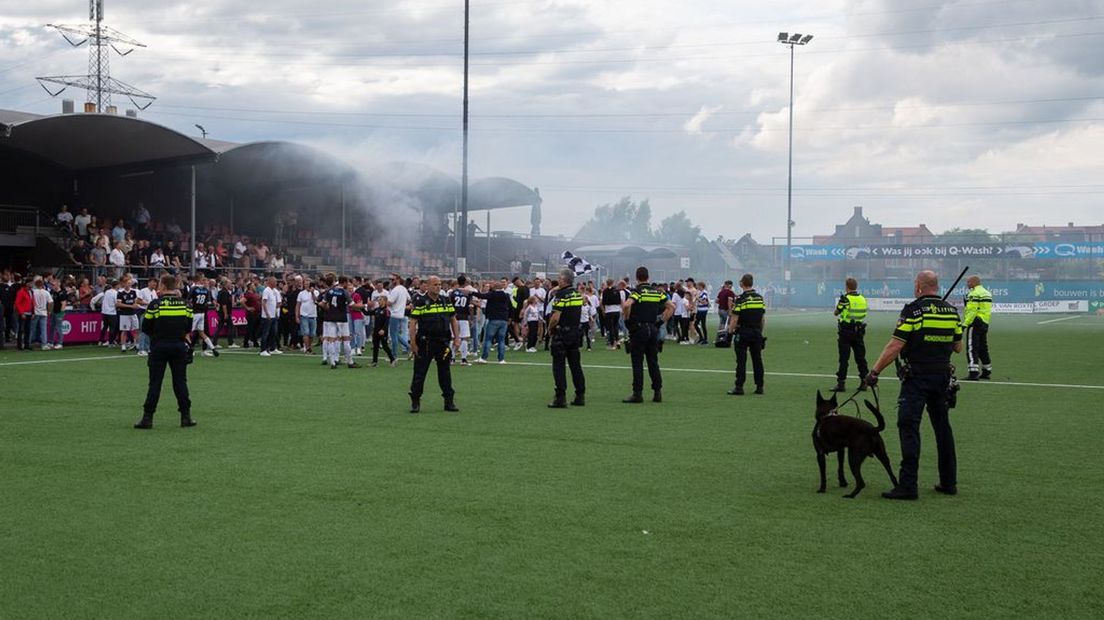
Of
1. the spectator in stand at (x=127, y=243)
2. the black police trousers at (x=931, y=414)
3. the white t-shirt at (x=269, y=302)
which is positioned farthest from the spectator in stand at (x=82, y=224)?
the black police trousers at (x=931, y=414)

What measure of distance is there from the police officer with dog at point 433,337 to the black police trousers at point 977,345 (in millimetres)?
9509

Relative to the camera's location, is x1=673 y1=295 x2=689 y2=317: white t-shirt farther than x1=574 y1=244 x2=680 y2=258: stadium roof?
No

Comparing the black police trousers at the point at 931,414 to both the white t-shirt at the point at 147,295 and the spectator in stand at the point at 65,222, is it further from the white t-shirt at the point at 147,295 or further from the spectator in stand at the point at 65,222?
the spectator in stand at the point at 65,222

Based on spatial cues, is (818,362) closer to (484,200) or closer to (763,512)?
(763,512)

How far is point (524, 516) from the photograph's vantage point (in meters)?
6.98

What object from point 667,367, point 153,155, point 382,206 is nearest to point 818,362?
point 667,367

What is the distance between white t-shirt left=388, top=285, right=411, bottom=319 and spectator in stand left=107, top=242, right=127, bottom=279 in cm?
1343

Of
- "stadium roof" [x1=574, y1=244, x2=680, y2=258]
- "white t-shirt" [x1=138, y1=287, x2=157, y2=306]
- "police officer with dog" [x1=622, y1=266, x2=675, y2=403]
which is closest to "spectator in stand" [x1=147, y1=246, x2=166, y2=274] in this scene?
"white t-shirt" [x1=138, y1=287, x2=157, y2=306]

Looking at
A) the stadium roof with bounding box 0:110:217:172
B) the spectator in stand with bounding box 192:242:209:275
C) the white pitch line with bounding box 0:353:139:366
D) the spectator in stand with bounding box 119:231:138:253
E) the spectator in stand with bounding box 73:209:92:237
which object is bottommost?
the white pitch line with bounding box 0:353:139:366

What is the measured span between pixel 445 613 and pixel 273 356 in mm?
18659

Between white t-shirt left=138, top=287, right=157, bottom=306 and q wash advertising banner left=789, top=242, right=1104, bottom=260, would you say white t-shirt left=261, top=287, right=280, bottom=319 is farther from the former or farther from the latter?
q wash advertising banner left=789, top=242, right=1104, bottom=260

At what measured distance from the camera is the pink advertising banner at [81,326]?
25.2 metres

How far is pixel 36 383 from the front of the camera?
1612 centimetres

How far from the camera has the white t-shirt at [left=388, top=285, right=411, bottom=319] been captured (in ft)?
67.5
